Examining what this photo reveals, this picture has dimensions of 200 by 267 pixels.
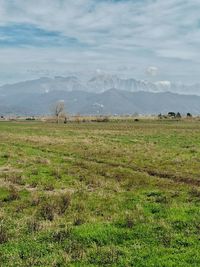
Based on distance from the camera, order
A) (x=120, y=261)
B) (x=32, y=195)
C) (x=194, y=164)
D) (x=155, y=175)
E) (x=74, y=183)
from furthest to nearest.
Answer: (x=194, y=164)
(x=155, y=175)
(x=74, y=183)
(x=32, y=195)
(x=120, y=261)

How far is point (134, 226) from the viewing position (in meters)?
15.1

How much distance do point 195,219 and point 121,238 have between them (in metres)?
3.30

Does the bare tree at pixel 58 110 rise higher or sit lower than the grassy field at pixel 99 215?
higher

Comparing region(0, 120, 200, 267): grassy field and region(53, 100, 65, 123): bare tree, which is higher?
region(53, 100, 65, 123): bare tree

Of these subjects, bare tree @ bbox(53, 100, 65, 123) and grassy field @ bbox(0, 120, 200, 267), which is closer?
grassy field @ bbox(0, 120, 200, 267)

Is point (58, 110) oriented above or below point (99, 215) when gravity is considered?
above

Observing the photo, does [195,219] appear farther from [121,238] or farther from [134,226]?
[121,238]

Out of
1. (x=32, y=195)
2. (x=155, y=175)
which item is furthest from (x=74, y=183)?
(x=155, y=175)

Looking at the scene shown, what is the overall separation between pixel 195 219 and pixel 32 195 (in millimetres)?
8801

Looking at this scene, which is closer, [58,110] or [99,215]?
[99,215]

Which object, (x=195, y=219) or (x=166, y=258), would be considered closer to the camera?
(x=166, y=258)

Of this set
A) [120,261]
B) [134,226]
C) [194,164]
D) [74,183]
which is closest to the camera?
[120,261]

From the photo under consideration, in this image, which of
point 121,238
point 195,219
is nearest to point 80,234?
point 121,238

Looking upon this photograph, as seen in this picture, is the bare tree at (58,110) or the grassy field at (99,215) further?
the bare tree at (58,110)
